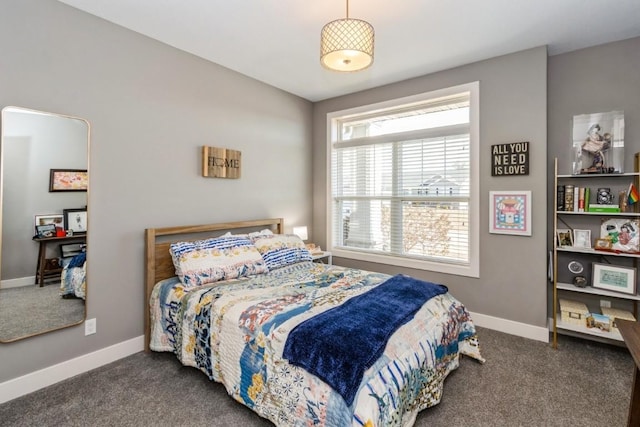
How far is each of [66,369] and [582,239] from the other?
169 inches

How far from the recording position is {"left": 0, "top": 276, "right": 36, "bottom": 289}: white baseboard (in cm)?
203

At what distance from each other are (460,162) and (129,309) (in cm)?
348

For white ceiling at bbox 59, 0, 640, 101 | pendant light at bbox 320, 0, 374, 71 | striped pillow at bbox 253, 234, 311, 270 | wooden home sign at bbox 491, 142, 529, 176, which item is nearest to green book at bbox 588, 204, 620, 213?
wooden home sign at bbox 491, 142, 529, 176

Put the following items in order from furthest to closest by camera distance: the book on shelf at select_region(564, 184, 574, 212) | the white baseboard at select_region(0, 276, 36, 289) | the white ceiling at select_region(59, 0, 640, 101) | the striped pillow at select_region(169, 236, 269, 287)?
the book on shelf at select_region(564, 184, 574, 212), the striped pillow at select_region(169, 236, 269, 287), the white ceiling at select_region(59, 0, 640, 101), the white baseboard at select_region(0, 276, 36, 289)

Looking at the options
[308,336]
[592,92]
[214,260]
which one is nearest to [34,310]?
[214,260]

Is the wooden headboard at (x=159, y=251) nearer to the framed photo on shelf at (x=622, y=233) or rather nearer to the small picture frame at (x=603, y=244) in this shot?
the small picture frame at (x=603, y=244)

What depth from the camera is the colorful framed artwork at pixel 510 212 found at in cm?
294

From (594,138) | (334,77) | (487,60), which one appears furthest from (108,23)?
(594,138)

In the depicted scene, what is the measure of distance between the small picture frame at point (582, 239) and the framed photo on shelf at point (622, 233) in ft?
0.35

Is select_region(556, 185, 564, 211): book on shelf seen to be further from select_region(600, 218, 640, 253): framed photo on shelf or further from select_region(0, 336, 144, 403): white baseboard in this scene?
select_region(0, 336, 144, 403): white baseboard

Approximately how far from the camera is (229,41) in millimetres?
2766

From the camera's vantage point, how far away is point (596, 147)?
8.76 ft

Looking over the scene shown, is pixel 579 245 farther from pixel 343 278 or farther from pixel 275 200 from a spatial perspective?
pixel 275 200

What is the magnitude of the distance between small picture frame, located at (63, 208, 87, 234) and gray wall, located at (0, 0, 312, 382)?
5 centimetres
